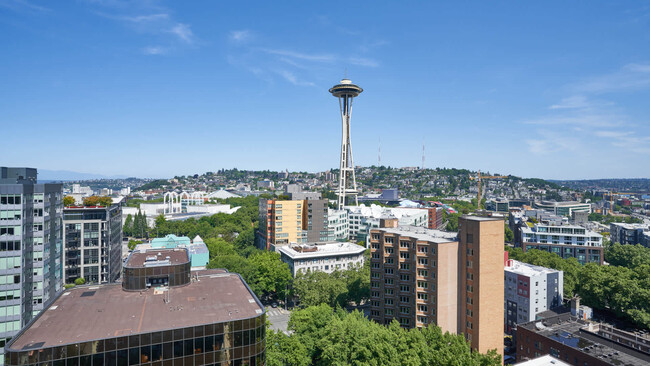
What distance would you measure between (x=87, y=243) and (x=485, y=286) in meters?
68.9

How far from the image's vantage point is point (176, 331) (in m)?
27.5

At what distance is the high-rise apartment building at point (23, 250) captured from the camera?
4362cm

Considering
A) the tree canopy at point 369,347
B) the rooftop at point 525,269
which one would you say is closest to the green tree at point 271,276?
the tree canopy at point 369,347

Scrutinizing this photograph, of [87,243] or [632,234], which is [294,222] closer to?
[87,243]

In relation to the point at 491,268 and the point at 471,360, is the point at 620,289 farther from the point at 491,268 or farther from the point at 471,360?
the point at 471,360

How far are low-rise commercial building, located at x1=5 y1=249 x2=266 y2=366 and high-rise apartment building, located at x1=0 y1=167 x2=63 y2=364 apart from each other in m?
13.6

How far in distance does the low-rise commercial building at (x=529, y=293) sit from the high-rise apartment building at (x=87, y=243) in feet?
253

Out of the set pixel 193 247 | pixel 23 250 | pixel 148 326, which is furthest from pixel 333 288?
pixel 23 250

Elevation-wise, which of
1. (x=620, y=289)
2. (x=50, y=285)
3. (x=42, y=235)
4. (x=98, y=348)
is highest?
(x=42, y=235)

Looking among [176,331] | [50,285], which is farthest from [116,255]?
[176,331]

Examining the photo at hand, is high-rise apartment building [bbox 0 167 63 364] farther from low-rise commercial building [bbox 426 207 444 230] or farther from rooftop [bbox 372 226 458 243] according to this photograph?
low-rise commercial building [bbox 426 207 444 230]

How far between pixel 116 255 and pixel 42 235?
116 ft

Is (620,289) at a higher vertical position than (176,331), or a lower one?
lower

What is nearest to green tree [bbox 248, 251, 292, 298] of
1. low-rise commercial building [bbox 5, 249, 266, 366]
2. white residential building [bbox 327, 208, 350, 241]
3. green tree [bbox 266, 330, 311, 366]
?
green tree [bbox 266, 330, 311, 366]
